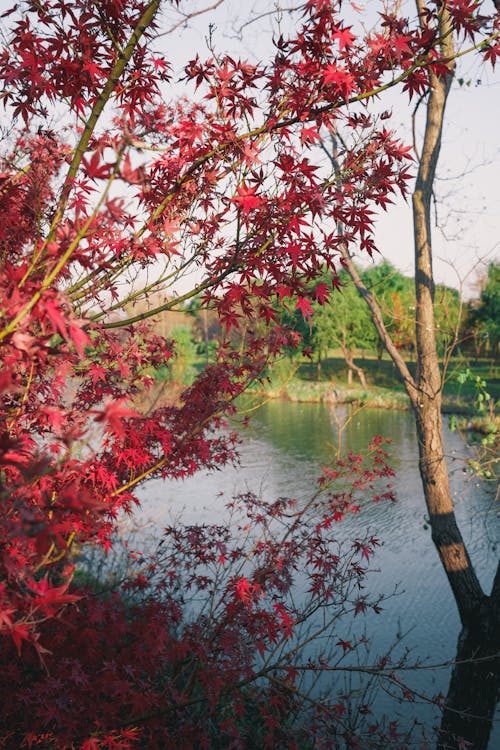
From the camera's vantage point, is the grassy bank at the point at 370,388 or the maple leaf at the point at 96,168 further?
the grassy bank at the point at 370,388

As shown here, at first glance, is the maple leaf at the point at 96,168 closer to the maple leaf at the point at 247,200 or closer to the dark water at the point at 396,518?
the maple leaf at the point at 247,200

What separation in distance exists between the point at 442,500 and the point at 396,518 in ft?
19.4

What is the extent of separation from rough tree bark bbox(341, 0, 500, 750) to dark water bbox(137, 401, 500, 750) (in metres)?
0.26

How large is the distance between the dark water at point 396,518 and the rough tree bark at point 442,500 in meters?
0.26

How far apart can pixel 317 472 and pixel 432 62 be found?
11430 millimetres

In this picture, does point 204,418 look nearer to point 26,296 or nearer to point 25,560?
point 25,560

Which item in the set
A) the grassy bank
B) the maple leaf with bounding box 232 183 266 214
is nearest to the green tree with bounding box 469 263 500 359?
the grassy bank

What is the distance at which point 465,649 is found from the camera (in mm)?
4238

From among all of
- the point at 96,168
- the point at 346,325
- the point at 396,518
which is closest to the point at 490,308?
the point at 346,325

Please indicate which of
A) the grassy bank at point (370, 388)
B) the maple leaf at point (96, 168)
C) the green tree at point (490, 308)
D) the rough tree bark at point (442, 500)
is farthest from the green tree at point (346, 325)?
the maple leaf at point (96, 168)

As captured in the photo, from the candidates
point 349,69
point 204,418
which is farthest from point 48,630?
point 349,69

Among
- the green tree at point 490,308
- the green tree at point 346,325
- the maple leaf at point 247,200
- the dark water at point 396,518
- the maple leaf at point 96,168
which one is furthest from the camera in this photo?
the green tree at point 346,325

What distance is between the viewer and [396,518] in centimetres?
1030

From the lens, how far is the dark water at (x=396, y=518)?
6586 mm
